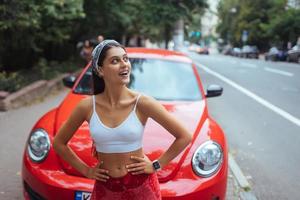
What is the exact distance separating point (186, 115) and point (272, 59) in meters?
37.5

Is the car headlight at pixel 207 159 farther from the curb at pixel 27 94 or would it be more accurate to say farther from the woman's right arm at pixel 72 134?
the curb at pixel 27 94

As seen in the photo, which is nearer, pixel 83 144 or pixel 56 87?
pixel 83 144

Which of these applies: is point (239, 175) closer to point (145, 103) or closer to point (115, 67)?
point (145, 103)

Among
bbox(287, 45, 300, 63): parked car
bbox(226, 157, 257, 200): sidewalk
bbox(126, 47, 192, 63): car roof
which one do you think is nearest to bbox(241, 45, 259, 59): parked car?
bbox(287, 45, 300, 63): parked car

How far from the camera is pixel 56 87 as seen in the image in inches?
559

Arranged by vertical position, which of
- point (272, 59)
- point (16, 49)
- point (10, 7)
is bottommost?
point (272, 59)

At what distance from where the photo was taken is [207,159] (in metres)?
3.95

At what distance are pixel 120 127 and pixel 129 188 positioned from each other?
0.35 m

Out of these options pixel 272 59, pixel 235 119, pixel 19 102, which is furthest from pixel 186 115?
pixel 272 59

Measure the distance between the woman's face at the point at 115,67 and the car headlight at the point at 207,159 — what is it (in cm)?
158

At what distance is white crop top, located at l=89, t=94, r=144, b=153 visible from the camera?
250 cm

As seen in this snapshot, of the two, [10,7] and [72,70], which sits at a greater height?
[10,7]

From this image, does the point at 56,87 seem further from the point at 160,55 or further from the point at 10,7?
the point at 160,55

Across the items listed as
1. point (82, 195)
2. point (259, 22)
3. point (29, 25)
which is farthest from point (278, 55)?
point (82, 195)
